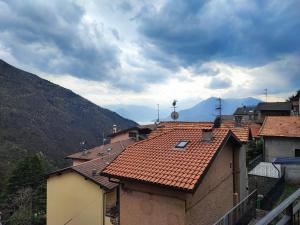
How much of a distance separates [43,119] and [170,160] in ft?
373

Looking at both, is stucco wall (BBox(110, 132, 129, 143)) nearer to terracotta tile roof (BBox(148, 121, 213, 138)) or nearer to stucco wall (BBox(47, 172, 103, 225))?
stucco wall (BBox(47, 172, 103, 225))

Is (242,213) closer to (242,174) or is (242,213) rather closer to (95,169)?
(242,174)

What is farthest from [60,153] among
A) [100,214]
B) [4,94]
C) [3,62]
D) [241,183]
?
[241,183]

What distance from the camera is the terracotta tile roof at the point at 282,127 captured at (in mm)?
25844

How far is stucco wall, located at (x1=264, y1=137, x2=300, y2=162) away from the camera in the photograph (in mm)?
25672

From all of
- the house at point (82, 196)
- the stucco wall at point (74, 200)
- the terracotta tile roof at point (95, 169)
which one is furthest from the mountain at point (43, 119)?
the terracotta tile roof at point (95, 169)

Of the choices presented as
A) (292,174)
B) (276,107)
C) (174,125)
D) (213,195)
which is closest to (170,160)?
(213,195)

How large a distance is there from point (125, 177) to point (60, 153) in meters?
91.4

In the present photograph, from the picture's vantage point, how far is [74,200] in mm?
19766

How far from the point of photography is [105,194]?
721 inches

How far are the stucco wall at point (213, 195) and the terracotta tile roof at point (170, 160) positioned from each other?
841 mm

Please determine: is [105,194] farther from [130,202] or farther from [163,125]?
[130,202]

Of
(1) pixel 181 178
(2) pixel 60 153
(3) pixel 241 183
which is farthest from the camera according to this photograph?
(2) pixel 60 153

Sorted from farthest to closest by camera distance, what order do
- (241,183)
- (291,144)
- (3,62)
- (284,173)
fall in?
(3,62), (291,144), (284,173), (241,183)
